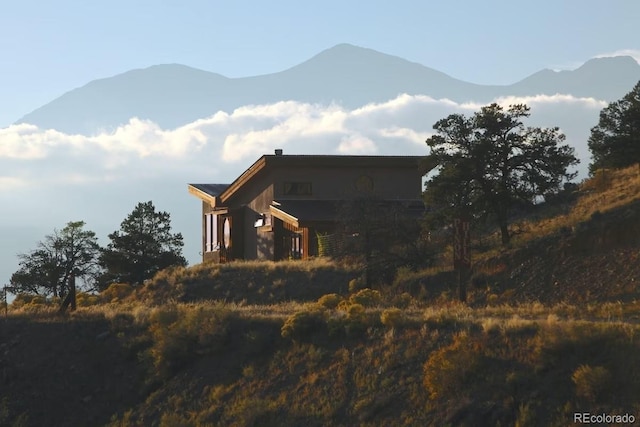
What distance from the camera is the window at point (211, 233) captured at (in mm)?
66125

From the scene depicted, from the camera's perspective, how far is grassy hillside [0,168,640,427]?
1889 cm

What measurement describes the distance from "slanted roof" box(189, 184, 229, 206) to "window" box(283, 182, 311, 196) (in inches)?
337

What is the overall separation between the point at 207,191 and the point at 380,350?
156 ft

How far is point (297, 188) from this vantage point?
57000 mm

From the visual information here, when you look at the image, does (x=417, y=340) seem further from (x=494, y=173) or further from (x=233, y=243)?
(x=233, y=243)

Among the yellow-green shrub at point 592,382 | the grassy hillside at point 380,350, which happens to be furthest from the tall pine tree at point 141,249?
the yellow-green shrub at point 592,382

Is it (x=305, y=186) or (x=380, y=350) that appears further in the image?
(x=305, y=186)

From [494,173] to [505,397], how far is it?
23.2 metres

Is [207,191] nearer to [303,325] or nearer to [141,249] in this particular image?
[141,249]

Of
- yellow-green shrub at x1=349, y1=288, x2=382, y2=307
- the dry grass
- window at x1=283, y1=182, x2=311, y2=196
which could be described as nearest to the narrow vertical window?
window at x1=283, y1=182, x2=311, y2=196

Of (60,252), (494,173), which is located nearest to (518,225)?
(494,173)

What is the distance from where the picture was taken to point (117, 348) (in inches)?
1188

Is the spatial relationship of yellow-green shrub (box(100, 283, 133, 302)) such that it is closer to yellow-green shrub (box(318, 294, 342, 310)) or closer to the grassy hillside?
the grassy hillside

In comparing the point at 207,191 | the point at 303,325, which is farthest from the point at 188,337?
→ the point at 207,191
